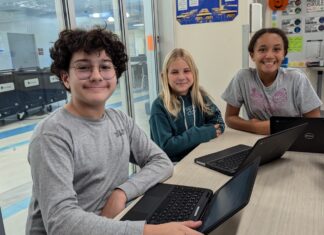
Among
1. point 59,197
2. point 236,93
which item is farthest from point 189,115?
point 59,197

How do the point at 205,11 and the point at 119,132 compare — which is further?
the point at 205,11

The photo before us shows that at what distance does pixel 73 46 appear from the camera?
1.06 m

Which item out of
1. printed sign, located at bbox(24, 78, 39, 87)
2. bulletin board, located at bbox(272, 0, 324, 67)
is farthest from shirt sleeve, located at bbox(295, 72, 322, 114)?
bulletin board, located at bbox(272, 0, 324, 67)

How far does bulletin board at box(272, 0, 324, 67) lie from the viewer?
384cm

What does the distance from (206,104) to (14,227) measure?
5.07ft

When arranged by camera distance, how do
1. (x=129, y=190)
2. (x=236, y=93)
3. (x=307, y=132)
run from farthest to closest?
(x=236, y=93) → (x=307, y=132) → (x=129, y=190)

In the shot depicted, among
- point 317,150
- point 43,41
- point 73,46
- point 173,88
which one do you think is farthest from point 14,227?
point 317,150

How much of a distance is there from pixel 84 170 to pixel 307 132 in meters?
0.96

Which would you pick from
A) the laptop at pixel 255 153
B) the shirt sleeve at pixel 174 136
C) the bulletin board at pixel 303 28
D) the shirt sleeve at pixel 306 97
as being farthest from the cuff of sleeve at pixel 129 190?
the bulletin board at pixel 303 28

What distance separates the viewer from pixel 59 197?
2.81ft

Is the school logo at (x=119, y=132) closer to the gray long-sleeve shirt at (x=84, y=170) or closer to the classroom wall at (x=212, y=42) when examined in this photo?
the gray long-sleeve shirt at (x=84, y=170)

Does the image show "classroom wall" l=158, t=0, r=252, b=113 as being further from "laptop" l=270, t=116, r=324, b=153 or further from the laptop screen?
the laptop screen

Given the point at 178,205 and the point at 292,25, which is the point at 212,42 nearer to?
the point at 292,25

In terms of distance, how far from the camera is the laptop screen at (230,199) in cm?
78
